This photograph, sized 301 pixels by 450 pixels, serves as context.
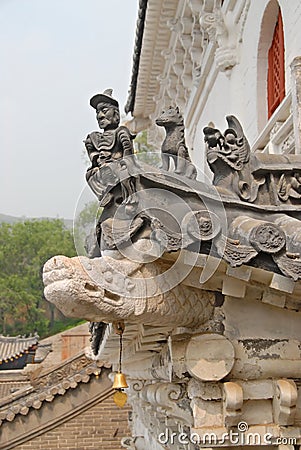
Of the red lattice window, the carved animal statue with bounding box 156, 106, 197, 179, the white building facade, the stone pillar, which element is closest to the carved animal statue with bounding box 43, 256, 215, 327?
the carved animal statue with bounding box 156, 106, 197, 179

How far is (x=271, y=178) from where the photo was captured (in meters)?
3.71

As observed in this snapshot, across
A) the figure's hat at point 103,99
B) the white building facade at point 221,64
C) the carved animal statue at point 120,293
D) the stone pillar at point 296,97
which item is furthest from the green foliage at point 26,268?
the carved animal statue at point 120,293

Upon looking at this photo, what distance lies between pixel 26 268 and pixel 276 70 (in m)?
51.9

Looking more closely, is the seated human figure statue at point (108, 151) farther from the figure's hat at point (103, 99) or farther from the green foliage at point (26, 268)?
the green foliage at point (26, 268)

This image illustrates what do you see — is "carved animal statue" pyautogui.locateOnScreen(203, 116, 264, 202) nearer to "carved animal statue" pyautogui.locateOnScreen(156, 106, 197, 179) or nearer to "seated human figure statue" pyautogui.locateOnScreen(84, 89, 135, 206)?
"carved animal statue" pyautogui.locateOnScreen(156, 106, 197, 179)

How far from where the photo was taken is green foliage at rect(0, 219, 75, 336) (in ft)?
177

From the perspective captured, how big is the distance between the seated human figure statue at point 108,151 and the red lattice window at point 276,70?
3.02 meters

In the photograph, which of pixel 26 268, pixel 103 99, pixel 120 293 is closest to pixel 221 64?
pixel 103 99

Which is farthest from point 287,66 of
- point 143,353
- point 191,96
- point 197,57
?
point 191,96

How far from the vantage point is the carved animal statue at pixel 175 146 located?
354 cm

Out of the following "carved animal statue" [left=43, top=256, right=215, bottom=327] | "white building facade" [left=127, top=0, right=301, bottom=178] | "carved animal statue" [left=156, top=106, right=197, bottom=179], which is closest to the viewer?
"carved animal statue" [left=43, top=256, right=215, bottom=327]

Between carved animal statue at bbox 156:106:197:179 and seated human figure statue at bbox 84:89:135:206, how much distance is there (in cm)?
22

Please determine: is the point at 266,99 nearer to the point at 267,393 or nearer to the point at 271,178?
the point at 271,178

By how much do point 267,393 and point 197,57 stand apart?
738 centimetres
